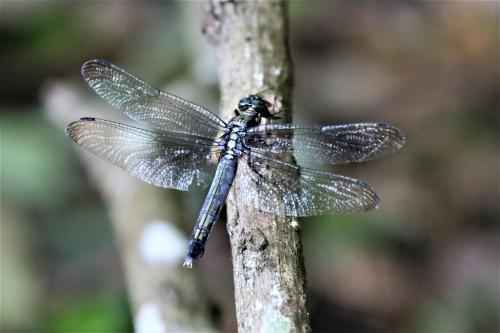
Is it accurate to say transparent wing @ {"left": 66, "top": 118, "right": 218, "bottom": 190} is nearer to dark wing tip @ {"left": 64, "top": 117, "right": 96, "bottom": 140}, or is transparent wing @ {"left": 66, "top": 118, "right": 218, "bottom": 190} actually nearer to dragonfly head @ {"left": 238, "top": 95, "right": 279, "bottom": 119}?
dark wing tip @ {"left": 64, "top": 117, "right": 96, "bottom": 140}

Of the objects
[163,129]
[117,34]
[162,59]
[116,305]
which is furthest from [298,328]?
[117,34]

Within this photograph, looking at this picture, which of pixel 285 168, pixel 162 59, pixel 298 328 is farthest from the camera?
pixel 162 59

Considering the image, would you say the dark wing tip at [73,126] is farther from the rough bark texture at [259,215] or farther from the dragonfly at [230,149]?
the rough bark texture at [259,215]

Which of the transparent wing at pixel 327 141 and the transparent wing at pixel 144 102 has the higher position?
the transparent wing at pixel 144 102

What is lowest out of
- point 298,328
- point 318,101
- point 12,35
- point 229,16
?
point 298,328

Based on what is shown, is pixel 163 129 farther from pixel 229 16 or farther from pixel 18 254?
pixel 18 254

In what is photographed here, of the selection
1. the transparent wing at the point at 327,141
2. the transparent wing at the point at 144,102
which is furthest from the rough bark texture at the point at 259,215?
the transparent wing at the point at 144,102

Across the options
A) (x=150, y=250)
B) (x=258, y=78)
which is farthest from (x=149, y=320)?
(x=258, y=78)
